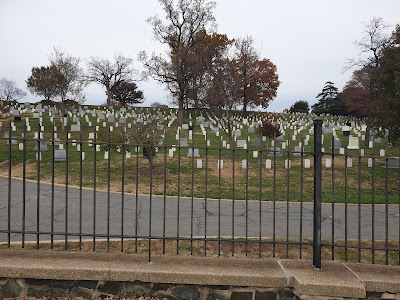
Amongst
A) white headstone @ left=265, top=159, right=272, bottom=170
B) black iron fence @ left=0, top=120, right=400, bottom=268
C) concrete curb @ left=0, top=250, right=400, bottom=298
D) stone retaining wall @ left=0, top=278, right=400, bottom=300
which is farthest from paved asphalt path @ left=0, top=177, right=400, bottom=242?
white headstone @ left=265, top=159, right=272, bottom=170

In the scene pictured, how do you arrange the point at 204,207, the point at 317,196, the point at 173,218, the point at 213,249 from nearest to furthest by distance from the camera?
the point at 317,196, the point at 213,249, the point at 173,218, the point at 204,207

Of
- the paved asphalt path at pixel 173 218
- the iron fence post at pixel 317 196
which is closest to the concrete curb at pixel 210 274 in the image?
the iron fence post at pixel 317 196

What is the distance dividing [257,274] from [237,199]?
6251 mm

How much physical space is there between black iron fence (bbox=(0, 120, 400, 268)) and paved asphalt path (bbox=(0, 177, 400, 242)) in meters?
0.02

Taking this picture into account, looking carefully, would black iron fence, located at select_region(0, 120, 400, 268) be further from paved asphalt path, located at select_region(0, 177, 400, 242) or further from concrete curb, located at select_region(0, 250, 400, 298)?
concrete curb, located at select_region(0, 250, 400, 298)

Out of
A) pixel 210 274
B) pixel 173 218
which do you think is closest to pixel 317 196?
pixel 210 274

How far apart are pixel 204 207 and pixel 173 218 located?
127cm

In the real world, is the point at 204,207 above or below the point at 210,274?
below

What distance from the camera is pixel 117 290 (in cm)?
376

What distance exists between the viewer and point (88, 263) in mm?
3871

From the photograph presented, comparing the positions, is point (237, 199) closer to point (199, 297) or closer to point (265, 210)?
point (265, 210)

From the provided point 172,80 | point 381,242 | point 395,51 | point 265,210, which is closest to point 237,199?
point 265,210

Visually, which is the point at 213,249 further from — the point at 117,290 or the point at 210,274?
the point at 117,290

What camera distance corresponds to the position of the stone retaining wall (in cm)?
374
